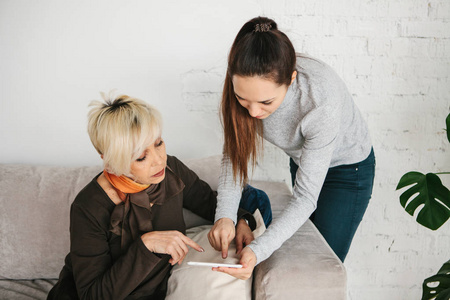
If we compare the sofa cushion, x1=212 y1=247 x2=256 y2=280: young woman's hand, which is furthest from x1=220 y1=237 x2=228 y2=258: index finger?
the sofa cushion

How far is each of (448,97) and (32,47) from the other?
2.05 metres

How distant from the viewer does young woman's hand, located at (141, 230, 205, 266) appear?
115 cm

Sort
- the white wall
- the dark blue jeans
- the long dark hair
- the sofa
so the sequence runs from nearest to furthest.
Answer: the long dark hair < the dark blue jeans < the sofa < the white wall

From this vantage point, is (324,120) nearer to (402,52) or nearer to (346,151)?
(346,151)

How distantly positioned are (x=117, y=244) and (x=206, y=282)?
0.32m

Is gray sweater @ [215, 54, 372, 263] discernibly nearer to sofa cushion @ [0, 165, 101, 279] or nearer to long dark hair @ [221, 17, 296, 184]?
long dark hair @ [221, 17, 296, 184]

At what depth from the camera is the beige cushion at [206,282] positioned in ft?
3.82

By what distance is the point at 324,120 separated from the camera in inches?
44.0

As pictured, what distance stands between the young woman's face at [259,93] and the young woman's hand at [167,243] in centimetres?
46

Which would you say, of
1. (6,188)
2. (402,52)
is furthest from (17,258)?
(402,52)

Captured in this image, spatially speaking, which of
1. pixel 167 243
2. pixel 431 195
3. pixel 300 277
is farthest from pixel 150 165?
pixel 431 195

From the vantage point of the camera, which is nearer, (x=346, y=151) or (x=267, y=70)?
(x=267, y=70)

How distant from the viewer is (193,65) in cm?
182

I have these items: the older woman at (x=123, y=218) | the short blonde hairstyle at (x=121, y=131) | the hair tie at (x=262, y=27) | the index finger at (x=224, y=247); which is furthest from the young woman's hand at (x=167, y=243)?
the hair tie at (x=262, y=27)
